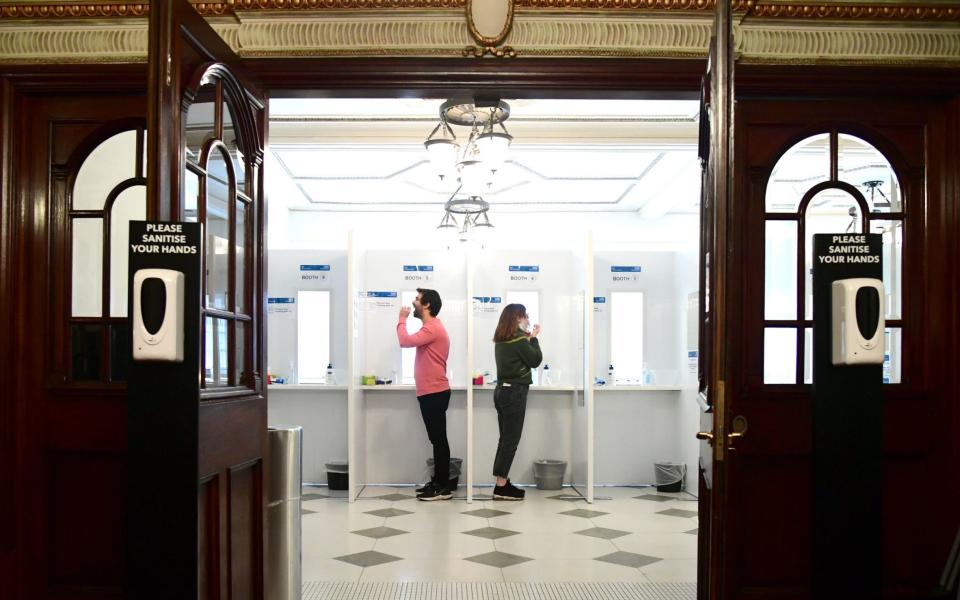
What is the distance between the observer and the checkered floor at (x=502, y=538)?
16.4ft

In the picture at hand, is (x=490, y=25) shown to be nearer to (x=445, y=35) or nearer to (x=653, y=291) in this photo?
(x=445, y=35)

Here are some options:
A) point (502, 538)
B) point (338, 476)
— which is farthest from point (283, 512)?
point (338, 476)

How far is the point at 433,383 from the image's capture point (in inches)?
298

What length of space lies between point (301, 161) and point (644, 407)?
4348 mm

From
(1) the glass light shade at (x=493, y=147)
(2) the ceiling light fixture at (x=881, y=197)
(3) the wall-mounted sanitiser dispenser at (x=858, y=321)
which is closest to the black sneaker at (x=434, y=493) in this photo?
(1) the glass light shade at (x=493, y=147)

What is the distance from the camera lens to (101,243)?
364 centimetres

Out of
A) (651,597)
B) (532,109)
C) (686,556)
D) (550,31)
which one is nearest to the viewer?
(550,31)

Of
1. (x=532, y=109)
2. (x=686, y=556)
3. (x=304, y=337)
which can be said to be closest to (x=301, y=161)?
(x=304, y=337)

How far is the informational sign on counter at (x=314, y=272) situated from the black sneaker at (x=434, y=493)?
7.97 feet

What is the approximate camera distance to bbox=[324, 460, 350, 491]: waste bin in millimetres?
8031

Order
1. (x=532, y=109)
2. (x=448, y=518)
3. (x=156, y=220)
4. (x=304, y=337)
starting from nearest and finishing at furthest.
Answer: (x=156, y=220)
(x=448, y=518)
(x=532, y=109)
(x=304, y=337)

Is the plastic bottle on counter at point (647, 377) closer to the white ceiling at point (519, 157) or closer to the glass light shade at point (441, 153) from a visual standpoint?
the white ceiling at point (519, 157)

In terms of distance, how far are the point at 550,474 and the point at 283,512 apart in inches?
180

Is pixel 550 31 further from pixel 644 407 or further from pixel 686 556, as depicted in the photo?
pixel 644 407
